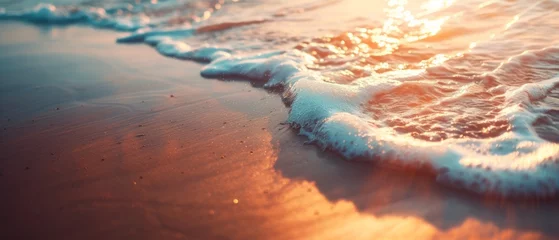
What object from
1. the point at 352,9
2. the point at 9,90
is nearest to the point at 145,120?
the point at 9,90

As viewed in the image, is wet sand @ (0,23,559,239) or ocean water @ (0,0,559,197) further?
ocean water @ (0,0,559,197)

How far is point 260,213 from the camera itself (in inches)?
80.7

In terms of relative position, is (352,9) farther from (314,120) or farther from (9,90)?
(9,90)

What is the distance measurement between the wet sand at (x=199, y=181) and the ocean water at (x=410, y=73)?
0.61ft

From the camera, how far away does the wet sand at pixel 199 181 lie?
1.94 metres

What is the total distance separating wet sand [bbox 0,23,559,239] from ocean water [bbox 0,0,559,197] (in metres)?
0.19

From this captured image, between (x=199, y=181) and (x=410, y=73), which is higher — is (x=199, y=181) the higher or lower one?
the lower one

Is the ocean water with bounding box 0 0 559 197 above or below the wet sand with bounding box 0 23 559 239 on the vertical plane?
above

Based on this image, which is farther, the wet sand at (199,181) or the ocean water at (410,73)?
the ocean water at (410,73)

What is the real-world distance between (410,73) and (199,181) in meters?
2.13

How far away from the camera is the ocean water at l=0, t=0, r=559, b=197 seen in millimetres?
2363

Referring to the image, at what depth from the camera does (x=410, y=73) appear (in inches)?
139

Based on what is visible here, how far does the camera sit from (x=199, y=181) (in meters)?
2.33

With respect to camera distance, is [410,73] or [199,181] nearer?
[199,181]
